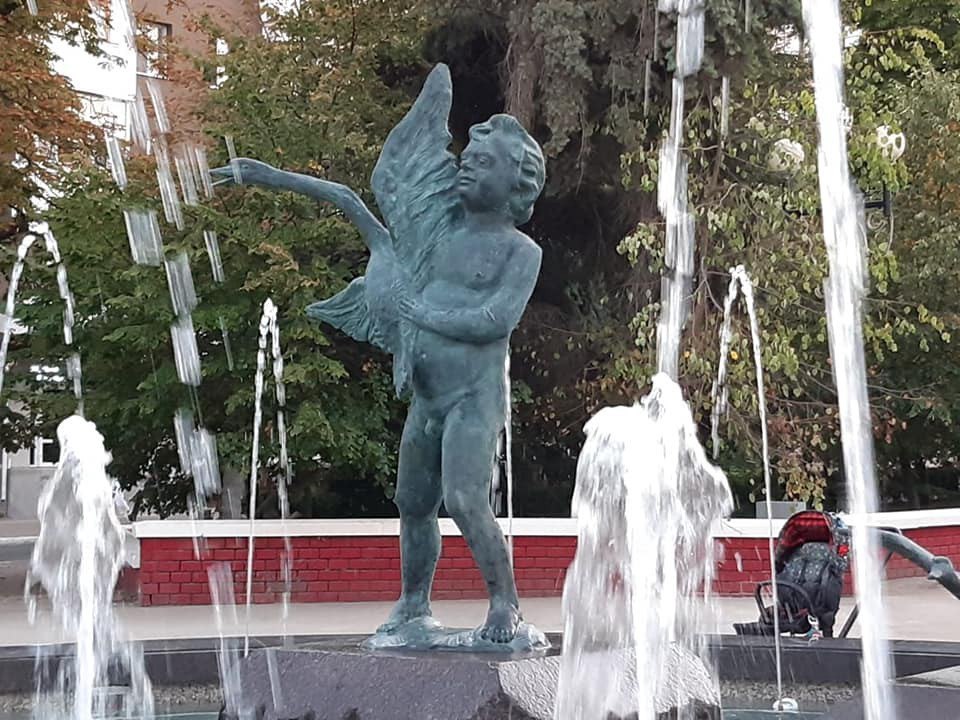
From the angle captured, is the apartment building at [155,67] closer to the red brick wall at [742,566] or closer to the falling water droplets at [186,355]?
the falling water droplets at [186,355]

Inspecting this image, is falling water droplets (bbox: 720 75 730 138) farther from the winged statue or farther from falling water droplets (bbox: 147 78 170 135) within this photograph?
falling water droplets (bbox: 147 78 170 135)

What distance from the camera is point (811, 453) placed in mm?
13852

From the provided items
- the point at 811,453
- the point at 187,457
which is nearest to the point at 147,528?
the point at 187,457

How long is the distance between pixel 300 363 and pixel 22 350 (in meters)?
3.41

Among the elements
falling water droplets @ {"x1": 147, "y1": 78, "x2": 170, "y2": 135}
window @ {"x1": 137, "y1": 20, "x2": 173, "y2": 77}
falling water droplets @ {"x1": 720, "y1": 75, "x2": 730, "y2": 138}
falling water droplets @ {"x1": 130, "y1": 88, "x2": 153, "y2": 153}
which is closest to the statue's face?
falling water droplets @ {"x1": 720, "y1": 75, "x2": 730, "y2": 138}

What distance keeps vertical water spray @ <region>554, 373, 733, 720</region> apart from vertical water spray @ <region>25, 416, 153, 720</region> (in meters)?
2.41

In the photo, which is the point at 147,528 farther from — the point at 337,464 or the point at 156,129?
the point at 156,129

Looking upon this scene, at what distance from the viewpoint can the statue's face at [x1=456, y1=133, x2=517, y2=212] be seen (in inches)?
198

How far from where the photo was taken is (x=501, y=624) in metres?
4.96

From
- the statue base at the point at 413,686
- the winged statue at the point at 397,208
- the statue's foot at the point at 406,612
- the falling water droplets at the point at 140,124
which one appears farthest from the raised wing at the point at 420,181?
the falling water droplets at the point at 140,124

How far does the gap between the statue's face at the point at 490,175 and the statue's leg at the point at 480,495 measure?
77 cm

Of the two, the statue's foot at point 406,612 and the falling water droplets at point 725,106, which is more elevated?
the falling water droplets at point 725,106

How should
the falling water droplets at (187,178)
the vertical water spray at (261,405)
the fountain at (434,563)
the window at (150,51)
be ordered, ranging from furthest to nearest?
the window at (150,51) < the falling water droplets at (187,178) < the vertical water spray at (261,405) < the fountain at (434,563)

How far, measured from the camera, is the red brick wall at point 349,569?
12914 mm
